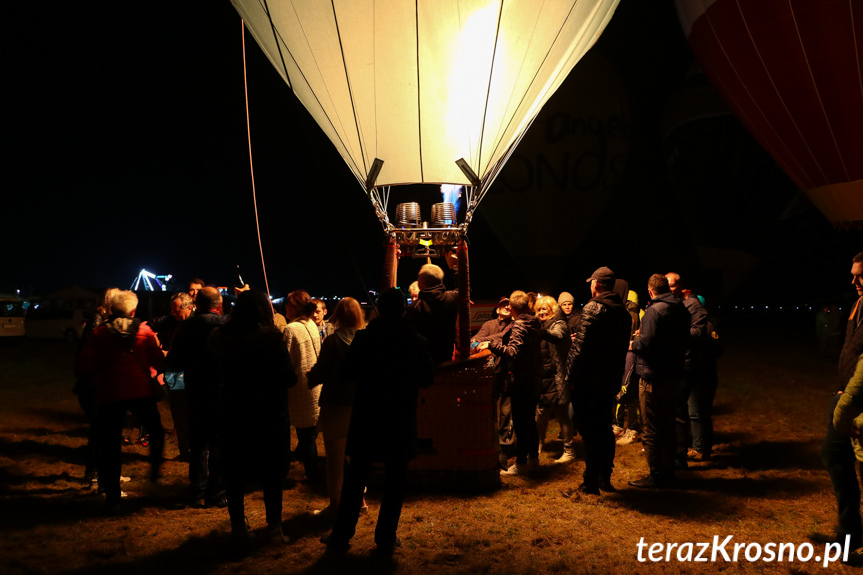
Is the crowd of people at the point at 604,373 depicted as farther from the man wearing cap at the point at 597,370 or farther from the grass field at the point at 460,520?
the grass field at the point at 460,520

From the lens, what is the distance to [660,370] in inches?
190

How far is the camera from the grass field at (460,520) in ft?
11.3

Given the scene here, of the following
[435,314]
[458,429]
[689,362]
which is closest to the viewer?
[435,314]

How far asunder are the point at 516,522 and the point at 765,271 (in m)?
38.6

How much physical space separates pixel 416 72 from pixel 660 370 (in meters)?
3.02

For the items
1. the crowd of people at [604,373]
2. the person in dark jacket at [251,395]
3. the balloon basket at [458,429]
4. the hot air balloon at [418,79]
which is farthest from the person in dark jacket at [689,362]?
the person in dark jacket at [251,395]

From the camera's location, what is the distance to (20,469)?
531 centimetres

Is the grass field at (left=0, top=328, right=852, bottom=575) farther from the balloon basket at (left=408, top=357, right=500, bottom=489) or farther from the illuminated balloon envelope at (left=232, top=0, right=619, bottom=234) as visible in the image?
the illuminated balloon envelope at (left=232, top=0, right=619, bottom=234)

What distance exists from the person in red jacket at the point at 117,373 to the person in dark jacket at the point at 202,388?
0.68 ft

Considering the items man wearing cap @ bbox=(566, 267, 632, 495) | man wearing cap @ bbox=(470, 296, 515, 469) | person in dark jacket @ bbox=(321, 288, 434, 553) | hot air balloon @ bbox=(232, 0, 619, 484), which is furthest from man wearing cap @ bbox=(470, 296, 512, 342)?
person in dark jacket @ bbox=(321, 288, 434, 553)

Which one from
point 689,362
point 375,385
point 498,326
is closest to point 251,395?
point 375,385

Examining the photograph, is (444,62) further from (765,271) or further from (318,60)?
(765,271)

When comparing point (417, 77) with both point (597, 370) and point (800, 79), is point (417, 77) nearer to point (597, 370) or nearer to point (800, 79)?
point (597, 370)

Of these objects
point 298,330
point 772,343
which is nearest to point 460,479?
point 298,330
